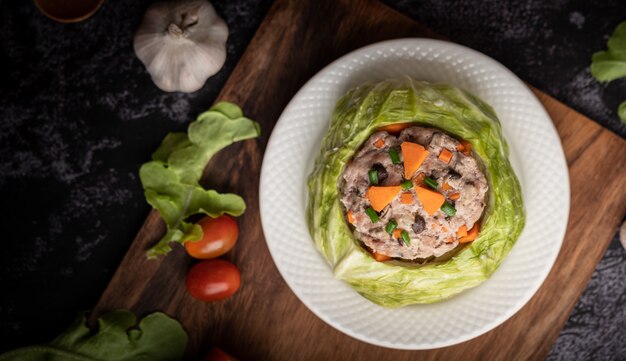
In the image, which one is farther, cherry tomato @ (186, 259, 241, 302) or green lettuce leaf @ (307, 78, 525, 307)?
cherry tomato @ (186, 259, 241, 302)

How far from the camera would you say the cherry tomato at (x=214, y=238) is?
339 centimetres

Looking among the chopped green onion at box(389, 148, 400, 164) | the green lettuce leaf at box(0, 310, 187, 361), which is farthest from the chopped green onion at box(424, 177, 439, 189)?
the green lettuce leaf at box(0, 310, 187, 361)

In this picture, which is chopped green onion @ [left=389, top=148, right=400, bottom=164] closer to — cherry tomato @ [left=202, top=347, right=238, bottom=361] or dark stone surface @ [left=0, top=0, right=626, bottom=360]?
dark stone surface @ [left=0, top=0, right=626, bottom=360]

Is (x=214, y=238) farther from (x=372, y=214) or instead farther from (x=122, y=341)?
(x=372, y=214)

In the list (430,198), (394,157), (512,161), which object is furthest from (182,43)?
(512,161)

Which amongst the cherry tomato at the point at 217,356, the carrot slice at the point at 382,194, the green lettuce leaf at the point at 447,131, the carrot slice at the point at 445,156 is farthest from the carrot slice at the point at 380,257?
the cherry tomato at the point at 217,356

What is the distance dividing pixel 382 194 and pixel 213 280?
1.16 metres

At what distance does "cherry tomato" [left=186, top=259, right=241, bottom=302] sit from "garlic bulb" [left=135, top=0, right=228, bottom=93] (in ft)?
3.29

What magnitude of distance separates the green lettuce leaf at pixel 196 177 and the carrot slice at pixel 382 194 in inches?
38.2

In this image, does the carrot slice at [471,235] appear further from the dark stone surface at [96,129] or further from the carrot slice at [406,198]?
the dark stone surface at [96,129]

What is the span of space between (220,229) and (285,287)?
48cm

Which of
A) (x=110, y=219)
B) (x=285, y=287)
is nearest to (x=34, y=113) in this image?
(x=110, y=219)

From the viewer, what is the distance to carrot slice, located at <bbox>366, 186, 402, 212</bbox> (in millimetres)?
2715

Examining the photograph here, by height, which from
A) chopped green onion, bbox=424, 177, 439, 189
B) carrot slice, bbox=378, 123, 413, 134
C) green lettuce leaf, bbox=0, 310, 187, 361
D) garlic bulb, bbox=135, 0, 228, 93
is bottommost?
green lettuce leaf, bbox=0, 310, 187, 361
